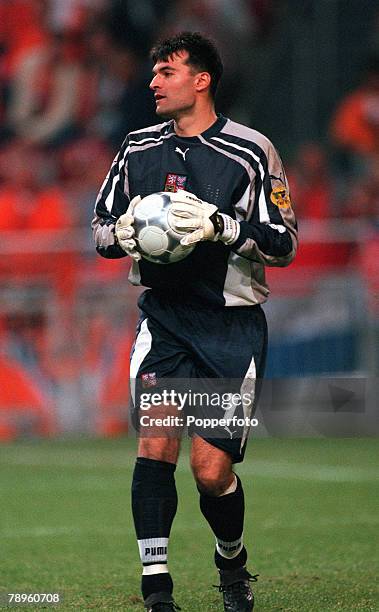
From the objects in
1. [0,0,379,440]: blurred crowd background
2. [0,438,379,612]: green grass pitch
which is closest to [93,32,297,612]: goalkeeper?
[0,438,379,612]: green grass pitch

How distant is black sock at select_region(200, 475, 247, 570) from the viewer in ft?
16.7

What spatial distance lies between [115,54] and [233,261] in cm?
1020

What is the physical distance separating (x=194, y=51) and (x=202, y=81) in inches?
4.8

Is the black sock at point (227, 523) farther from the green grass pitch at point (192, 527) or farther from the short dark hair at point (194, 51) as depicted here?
the short dark hair at point (194, 51)

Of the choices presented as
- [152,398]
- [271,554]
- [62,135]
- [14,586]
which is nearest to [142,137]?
[152,398]

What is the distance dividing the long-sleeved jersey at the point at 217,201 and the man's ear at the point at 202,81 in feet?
0.56

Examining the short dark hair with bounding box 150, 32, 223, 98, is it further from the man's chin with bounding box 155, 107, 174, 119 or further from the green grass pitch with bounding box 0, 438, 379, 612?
the green grass pitch with bounding box 0, 438, 379, 612

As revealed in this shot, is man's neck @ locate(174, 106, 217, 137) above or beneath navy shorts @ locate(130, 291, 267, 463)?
above

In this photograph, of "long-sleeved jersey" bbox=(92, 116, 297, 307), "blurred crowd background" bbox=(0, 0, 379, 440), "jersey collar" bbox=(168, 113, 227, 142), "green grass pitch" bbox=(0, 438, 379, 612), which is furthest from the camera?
"blurred crowd background" bbox=(0, 0, 379, 440)

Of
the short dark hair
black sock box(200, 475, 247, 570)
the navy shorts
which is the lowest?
black sock box(200, 475, 247, 570)

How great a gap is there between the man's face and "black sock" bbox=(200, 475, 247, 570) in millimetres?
1459

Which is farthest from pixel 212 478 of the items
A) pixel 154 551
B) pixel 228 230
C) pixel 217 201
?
pixel 217 201

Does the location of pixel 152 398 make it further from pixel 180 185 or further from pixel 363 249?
pixel 363 249

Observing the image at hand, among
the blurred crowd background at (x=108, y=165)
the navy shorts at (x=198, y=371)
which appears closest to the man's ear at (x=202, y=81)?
the navy shorts at (x=198, y=371)
